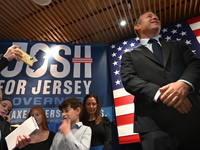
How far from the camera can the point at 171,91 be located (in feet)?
2.80

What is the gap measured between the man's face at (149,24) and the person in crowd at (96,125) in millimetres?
1179

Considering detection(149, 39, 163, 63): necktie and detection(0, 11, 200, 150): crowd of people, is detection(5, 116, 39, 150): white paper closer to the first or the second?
detection(0, 11, 200, 150): crowd of people

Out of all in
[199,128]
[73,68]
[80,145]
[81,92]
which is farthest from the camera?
[73,68]

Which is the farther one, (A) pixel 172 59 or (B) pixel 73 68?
(B) pixel 73 68

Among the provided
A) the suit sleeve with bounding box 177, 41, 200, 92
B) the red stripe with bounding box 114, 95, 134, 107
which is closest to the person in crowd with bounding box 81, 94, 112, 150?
the red stripe with bounding box 114, 95, 134, 107

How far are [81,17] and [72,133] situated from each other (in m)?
2.52

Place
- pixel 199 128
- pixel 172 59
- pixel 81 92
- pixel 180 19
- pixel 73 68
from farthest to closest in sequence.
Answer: pixel 180 19, pixel 73 68, pixel 81 92, pixel 172 59, pixel 199 128

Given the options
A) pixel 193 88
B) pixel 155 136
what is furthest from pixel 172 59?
pixel 155 136

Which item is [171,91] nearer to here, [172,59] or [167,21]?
[172,59]

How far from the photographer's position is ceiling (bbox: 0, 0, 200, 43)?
3.13 meters

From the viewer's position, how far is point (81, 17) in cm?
343

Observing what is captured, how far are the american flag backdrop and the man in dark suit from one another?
1781mm

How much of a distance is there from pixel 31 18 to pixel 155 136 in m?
3.37

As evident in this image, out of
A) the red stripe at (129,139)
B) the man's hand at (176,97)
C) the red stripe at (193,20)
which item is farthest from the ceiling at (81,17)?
the man's hand at (176,97)
